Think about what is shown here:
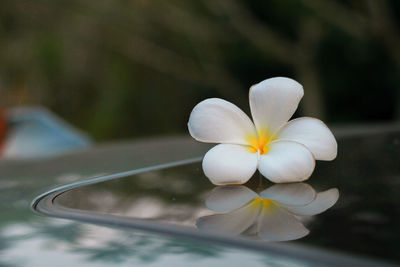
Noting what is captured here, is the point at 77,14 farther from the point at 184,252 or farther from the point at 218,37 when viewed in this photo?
the point at 184,252

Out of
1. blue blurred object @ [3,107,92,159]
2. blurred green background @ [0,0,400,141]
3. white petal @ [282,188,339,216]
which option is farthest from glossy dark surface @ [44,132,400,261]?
blurred green background @ [0,0,400,141]

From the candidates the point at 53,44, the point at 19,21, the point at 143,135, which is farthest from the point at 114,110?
the point at 19,21

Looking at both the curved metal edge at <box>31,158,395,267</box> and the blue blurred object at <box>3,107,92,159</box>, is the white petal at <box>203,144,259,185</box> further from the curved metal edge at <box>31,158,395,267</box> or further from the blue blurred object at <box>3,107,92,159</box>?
the blue blurred object at <box>3,107,92,159</box>

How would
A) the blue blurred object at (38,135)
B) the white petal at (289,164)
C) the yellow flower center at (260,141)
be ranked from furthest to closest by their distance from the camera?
the blue blurred object at (38,135) < the yellow flower center at (260,141) < the white petal at (289,164)

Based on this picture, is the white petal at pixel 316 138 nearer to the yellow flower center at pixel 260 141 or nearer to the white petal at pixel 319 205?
the yellow flower center at pixel 260 141

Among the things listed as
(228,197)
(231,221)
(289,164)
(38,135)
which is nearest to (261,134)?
(289,164)

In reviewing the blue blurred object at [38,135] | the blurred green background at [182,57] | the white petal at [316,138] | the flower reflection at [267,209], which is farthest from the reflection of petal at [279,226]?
the blurred green background at [182,57]
